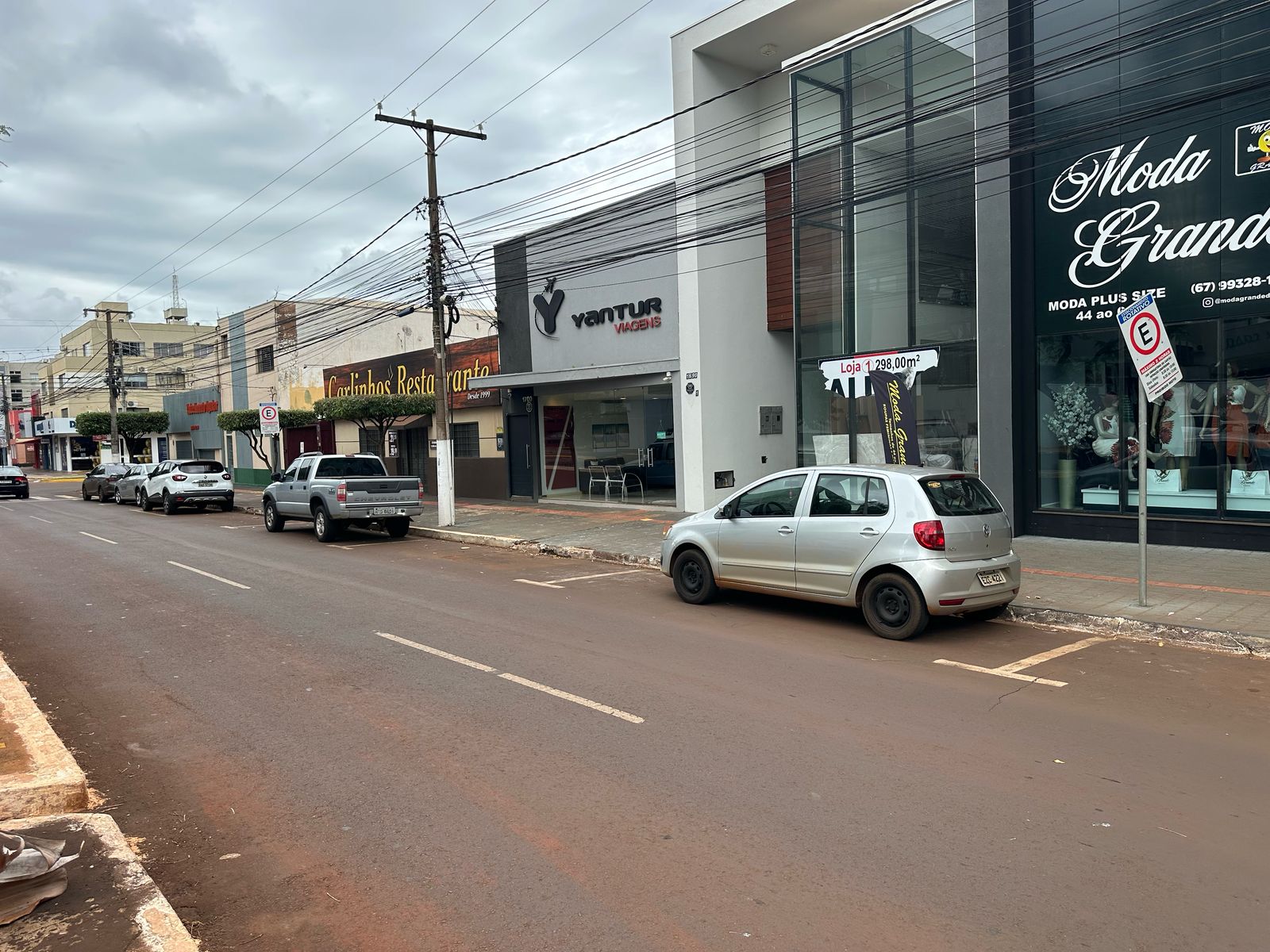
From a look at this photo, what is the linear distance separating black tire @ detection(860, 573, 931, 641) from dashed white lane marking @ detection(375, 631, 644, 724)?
3.32 meters

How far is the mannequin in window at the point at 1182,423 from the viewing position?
1269 cm

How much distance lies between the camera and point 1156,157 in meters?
12.6

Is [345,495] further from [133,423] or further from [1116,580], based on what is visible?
[133,423]

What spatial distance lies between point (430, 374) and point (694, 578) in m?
20.1

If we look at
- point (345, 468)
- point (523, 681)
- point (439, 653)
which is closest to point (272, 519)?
point (345, 468)

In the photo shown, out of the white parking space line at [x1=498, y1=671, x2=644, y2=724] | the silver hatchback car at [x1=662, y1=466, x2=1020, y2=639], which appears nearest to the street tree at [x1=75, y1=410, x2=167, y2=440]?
the silver hatchback car at [x1=662, y1=466, x2=1020, y2=639]

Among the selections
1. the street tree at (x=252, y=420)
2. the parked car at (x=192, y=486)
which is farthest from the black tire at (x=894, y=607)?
the street tree at (x=252, y=420)

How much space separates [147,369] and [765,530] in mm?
76738

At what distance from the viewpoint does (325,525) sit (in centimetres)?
1783

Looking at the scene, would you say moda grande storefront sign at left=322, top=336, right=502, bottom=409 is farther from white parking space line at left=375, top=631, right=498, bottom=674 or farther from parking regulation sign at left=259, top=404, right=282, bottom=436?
white parking space line at left=375, top=631, right=498, bottom=674

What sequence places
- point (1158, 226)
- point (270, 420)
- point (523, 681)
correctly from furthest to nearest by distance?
point (270, 420) < point (1158, 226) < point (523, 681)

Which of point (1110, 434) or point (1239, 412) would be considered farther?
point (1110, 434)

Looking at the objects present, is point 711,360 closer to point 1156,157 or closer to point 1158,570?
point 1156,157

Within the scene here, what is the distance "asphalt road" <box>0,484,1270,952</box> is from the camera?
144 inches
